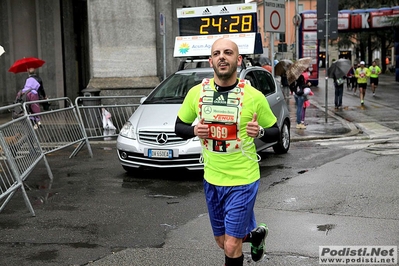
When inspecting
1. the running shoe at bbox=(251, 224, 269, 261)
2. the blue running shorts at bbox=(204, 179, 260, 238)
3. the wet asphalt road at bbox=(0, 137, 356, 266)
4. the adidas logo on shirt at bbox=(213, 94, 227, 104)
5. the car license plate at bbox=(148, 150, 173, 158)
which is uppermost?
the adidas logo on shirt at bbox=(213, 94, 227, 104)

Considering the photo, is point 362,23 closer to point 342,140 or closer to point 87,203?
point 342,140

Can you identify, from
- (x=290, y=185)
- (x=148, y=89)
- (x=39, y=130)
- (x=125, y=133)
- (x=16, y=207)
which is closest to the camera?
(x=16, y=207)

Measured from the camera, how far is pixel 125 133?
9.76 m

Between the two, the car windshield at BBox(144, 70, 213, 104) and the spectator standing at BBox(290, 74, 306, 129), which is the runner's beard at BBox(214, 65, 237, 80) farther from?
the spectator standing at BBox(290, 74, 306, 129)

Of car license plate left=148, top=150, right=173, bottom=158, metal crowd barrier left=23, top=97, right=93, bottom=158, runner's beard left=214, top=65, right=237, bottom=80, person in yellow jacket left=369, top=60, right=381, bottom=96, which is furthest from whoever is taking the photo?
person in yellow jacket left=369, top=60, right=381, bottom=96

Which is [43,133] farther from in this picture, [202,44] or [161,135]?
[202,44]

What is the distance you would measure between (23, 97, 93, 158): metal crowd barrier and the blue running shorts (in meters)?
6.14

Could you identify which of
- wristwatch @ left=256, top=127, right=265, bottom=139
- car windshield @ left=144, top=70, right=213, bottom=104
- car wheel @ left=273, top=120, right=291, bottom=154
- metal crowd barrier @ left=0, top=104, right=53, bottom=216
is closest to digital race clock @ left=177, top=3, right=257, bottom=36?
car wheel @ left=273, top=120, right=291, bottom=154

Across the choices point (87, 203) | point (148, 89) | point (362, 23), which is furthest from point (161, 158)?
point (362, 23)

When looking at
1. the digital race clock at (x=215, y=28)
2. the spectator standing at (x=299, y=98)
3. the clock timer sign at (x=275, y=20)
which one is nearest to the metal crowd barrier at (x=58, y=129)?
the digital race clock at (x=215, y=28)

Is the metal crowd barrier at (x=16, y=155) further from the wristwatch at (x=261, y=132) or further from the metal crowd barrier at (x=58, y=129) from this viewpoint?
the wristwatch at (x=261, y=132)

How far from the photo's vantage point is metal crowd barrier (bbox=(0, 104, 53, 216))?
7.43 m

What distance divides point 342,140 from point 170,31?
791 cm

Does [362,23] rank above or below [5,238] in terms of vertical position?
above
